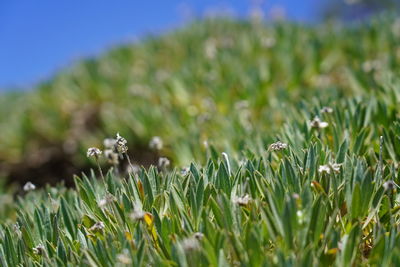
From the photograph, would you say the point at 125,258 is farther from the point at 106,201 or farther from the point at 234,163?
the point at 234,163

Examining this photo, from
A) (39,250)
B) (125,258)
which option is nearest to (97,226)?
(39,250)

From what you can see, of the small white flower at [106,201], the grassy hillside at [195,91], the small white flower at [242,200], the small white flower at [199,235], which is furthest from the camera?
the grassy hillside at [195,91]

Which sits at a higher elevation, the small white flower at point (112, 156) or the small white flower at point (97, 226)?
the small white flower at point (112, 156)

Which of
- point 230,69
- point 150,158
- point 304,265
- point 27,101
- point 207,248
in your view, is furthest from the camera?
point 27,101

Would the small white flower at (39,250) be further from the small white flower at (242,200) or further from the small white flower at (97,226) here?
the small white flower at (242,200)

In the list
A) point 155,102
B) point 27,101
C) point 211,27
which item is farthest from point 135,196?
point 211,27

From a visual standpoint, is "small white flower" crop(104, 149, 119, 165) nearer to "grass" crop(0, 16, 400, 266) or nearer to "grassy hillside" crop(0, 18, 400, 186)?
"grass" crop(0, 16, 400, 266)

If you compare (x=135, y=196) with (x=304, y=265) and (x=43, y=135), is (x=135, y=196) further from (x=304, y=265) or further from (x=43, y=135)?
(x=43, y=135)

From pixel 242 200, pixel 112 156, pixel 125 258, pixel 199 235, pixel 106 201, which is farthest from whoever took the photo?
pixel 112 156

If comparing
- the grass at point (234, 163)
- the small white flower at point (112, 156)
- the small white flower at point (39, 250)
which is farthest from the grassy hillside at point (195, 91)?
the small white flower at point (39, 250)
